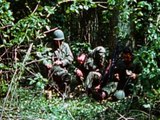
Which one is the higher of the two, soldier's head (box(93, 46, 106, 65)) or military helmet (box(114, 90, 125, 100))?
soldier's head (box(93, 46, 106, 65))

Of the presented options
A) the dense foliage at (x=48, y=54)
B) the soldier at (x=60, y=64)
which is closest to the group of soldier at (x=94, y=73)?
the soldier at (x=60, y=64)

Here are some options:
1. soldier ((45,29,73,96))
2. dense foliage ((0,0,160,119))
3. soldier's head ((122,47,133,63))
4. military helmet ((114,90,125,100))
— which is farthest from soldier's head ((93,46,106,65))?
military helmet ((114,90,125,100))

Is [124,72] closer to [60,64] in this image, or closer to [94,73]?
[94,73]

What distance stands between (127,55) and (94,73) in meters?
0.91

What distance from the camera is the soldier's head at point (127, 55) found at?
7.76 metres

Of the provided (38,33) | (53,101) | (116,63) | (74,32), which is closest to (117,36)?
(116,63)

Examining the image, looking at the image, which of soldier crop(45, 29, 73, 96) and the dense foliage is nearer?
the dense foliage

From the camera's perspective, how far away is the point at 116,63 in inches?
316

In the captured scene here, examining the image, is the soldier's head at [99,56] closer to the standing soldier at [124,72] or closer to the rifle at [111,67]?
the rifle at [111,67]

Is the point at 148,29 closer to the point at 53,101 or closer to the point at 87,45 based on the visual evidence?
the point at 53,101

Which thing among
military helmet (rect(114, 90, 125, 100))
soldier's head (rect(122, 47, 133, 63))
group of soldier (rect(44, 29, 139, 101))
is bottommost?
military helmet (rect(114, 90, 125, 100))

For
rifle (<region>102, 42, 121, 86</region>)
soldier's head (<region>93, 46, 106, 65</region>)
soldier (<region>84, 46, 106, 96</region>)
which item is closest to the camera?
rifle (<region>102, 42, 121, 86</region>)

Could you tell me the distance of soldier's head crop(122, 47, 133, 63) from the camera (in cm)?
776

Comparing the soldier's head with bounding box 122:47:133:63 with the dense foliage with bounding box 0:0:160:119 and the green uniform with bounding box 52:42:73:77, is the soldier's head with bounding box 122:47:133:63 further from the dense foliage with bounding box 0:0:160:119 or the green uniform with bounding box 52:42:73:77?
the green uniform with bounding box 52:42:73:77
